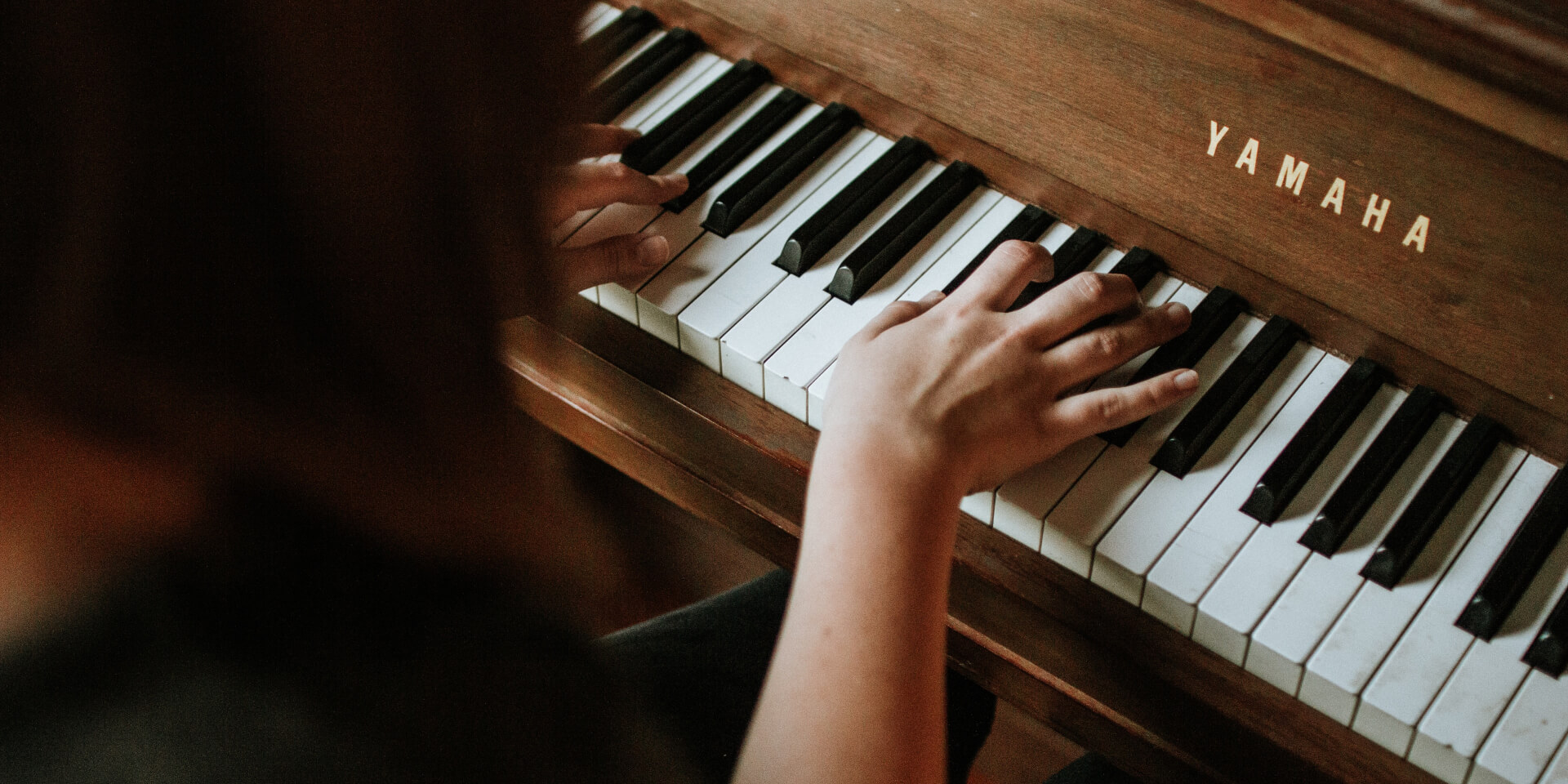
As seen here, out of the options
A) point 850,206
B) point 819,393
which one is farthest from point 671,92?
point 819,393

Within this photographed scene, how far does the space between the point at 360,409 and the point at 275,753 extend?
20cm

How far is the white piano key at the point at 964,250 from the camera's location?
4.45ft

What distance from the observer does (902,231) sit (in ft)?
4.60

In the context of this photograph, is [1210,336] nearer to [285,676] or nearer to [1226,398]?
[1226,398]

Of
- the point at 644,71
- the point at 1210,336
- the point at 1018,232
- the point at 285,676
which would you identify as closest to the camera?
the point at 285,676

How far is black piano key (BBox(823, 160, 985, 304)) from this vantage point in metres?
→ 1.35

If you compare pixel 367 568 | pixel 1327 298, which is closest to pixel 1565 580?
pixel 1327 298

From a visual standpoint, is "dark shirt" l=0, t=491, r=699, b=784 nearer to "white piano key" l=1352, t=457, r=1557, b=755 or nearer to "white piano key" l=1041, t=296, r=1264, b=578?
"white piano key" l=1041, t=296, r=1264, b=578

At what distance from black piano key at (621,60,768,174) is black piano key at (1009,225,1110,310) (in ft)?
1.51

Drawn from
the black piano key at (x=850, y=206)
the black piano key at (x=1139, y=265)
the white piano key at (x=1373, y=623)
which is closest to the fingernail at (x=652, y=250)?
the black piano key at (x=850, y=206)

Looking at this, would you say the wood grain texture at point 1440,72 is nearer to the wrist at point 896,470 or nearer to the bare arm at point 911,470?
the bare arm at point 911,470

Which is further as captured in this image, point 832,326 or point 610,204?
point 610,204

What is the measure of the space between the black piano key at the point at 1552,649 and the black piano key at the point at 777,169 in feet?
2.85

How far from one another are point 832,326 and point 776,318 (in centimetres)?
6
